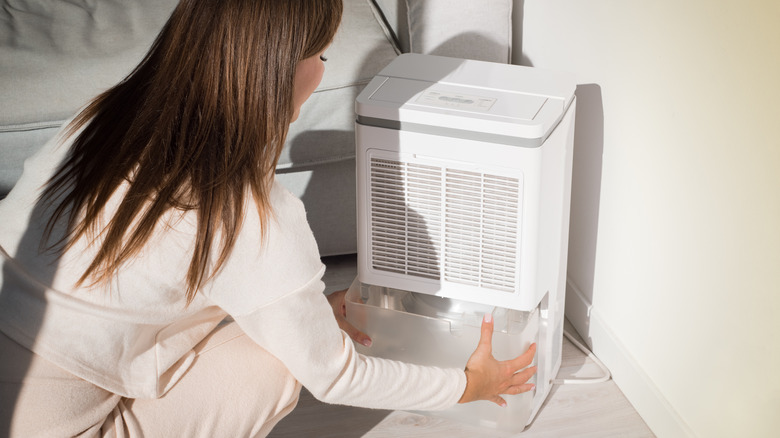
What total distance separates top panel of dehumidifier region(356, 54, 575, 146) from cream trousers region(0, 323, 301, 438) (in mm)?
418

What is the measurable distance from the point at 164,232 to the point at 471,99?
0.53 m

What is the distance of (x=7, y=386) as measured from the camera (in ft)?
3.17

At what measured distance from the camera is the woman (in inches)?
36.3

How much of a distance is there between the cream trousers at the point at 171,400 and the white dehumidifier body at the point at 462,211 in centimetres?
28

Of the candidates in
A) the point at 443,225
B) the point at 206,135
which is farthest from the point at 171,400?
the point at 443,225

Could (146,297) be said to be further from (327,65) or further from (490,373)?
(327,65)

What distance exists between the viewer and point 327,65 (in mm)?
1592

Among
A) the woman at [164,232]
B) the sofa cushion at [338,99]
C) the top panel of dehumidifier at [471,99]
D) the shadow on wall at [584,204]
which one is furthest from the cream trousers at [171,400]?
the shadow on wall at [584,204]

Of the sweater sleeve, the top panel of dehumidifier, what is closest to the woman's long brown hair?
the sweater sleeve

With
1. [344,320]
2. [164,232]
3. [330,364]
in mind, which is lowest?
[344,320]

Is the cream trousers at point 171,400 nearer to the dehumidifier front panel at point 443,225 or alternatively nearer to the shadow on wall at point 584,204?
the dehumidifier front panel at point 443,225

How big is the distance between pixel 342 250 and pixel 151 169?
3.06 feet

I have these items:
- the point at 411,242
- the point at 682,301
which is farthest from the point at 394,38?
the point at 682,301

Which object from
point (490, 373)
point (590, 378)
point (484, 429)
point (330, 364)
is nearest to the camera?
point (330, 364)
